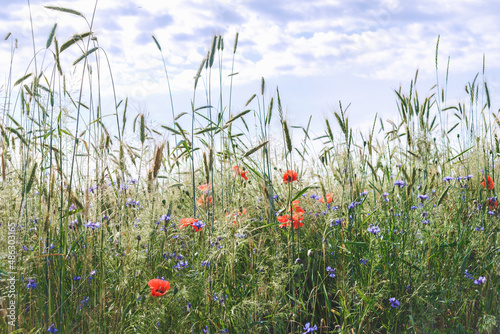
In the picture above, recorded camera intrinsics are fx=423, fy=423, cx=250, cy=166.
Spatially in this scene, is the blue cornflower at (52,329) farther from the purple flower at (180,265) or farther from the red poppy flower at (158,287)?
the purple flower at (180,265)

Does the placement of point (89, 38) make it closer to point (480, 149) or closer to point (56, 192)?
point (56, 192)

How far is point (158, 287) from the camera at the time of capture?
5.39 ft

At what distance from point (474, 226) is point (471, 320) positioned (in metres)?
0.51

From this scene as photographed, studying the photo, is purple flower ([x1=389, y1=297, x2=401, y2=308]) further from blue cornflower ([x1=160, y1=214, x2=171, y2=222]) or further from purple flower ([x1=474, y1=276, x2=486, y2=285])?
blue cornflower ([x1=160, y1=214, x2=171, y2=222])

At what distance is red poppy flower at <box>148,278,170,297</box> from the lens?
1618 mm

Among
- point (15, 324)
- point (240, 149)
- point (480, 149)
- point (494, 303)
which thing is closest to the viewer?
point (15, 324)

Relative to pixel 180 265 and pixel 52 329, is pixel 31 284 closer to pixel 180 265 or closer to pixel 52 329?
pixel 52 329

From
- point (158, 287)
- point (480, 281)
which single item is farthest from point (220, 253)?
point (480, 281)

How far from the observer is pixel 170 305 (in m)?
1.72

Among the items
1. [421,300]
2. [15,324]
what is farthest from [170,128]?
[421,300]

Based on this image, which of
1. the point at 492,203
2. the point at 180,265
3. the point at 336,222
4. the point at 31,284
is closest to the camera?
the point at 31,284

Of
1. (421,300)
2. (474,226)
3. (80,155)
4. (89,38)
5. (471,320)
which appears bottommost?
(471,320)

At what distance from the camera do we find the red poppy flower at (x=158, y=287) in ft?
5.31

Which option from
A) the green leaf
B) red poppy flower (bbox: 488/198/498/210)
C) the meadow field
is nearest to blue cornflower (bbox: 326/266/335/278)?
the meadow field
